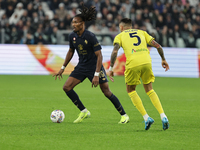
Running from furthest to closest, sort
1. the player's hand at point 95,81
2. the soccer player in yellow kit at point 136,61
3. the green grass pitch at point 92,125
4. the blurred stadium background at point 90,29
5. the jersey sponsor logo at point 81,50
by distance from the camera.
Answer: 1. the blurred stadium background at point 90,29
2. the jersey sponsor logo at point 81,50
3. the player's hand at point 95,81
4. the soccer player in yellow kit at point 136,61
5. the green grass pitch at point 92,125

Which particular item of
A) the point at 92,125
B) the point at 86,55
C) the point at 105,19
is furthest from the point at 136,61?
the point at 105,19

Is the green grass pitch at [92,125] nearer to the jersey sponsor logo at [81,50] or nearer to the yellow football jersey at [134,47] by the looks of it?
the yellow football jersey at [134,47]

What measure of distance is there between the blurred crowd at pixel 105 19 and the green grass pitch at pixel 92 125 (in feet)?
18.6

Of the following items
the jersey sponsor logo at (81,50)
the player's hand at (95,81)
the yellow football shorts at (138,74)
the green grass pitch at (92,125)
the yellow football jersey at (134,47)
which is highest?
the yellow football jersey at (134,47)

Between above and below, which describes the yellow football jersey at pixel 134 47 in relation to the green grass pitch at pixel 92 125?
above

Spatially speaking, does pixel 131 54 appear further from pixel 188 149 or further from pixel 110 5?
pixel 110 5

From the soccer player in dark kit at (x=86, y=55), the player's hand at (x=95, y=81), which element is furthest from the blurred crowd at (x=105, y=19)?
the player's hand at (x=95, y=81)

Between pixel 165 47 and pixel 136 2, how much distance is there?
3.89m

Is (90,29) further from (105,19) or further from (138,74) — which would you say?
(138,74)

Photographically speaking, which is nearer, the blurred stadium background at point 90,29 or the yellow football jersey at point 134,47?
the yellow football jersey at point 134,47

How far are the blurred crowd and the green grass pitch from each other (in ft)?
18.6

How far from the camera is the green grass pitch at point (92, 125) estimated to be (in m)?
4.81

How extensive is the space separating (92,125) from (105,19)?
1277 cm

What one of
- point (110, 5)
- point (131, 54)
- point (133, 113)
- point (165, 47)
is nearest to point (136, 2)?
point (110, 5)
